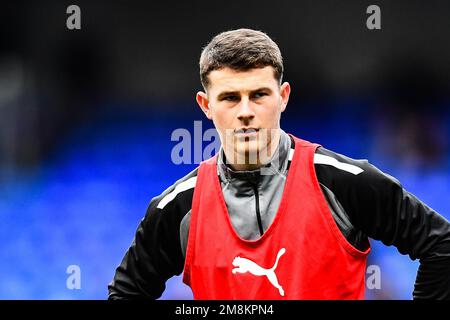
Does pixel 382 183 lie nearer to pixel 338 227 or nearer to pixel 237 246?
pixel 338 227

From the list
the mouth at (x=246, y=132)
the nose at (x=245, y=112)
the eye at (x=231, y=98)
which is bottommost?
the mouth at (x=246, y=132)

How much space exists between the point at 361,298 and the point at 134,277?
2.51 feet

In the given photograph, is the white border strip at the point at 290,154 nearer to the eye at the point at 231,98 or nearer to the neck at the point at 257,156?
the neck at the point at 257,156

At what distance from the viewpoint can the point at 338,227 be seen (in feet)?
6.20

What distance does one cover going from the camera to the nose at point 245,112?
191cm

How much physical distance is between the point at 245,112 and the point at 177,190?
0.40 metres

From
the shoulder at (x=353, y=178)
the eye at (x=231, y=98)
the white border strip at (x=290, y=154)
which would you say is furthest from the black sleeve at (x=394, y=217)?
the eye at (x=231, y=98)

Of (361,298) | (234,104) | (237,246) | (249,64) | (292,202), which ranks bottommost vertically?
(361,298)

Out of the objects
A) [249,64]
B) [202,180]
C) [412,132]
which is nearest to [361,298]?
[202,180]

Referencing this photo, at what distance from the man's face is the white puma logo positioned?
32 cm

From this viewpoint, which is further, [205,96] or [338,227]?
[205,96]

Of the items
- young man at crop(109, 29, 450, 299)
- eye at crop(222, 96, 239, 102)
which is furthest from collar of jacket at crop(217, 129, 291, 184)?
eye at crop(222, 96, 239, 102)

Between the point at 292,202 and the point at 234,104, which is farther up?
the point at 234,104

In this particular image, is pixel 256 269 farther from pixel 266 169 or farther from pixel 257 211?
pixel 266 169
